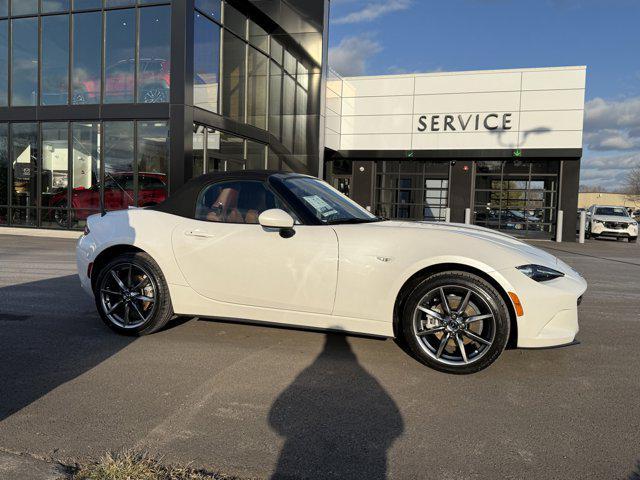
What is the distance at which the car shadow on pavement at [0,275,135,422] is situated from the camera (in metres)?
3.73

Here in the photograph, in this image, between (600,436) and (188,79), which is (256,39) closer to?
(188,79)

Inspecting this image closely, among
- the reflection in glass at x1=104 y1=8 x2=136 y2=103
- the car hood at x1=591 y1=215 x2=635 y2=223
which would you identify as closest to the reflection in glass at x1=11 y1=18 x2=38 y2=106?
the reflection in glass at x1=104 y1=8 x2=136 y2=103

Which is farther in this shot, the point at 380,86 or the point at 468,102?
the point at 380,86

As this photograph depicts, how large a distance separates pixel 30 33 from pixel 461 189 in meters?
A: 16.6

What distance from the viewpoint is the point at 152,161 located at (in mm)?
15422

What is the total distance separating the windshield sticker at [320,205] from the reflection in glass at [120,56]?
13.0 metres

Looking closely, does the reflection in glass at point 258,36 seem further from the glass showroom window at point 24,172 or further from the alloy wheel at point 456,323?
the alloy wheel at point 456,323

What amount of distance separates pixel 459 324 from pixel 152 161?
13269 millimetres

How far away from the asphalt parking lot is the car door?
53 centimetres

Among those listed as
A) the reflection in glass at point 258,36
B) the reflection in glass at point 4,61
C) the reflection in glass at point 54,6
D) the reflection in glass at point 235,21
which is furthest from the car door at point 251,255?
the reflection in glass at point 4,61

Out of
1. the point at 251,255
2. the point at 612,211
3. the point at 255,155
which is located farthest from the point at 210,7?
the point at 612,211

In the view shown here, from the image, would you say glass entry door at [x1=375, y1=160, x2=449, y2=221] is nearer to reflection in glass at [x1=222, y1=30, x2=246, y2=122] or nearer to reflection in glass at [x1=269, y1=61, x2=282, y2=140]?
reflection in glass at [x1=269, y1=61, x2=282, y2=140]

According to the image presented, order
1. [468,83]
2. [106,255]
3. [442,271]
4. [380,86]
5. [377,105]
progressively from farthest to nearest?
[377,105]
[380,86]
[468,83]
[106,255]
[442,271]

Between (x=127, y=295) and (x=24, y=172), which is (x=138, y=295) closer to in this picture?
(x=127, y=295)
